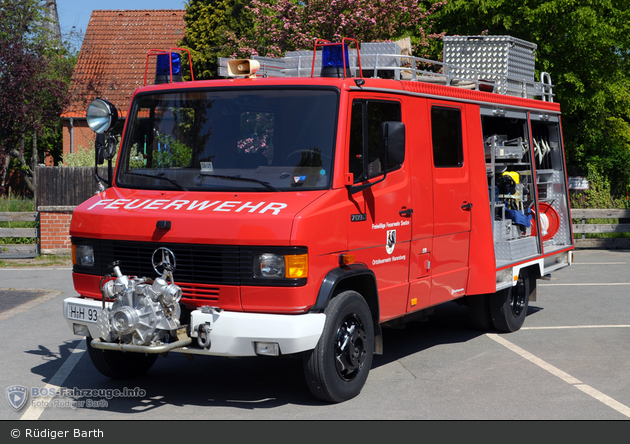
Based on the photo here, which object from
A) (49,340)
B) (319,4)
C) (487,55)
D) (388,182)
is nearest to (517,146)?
(487,55)

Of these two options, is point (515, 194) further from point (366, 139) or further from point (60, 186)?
point (60, 186)

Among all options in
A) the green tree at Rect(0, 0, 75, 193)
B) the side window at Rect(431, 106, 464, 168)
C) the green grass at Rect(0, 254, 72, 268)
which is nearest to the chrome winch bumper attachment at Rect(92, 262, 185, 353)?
the side window at Rect(431, 106, 464, 168)

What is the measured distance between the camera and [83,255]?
6.18 metres

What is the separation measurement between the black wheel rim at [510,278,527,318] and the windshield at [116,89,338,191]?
4104 millimetres

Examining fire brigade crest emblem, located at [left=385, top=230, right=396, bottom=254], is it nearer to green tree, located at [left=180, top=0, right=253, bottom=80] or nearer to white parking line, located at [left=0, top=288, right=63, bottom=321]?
white parking line, located at [left=0, top=288, right=63, bottom=321]

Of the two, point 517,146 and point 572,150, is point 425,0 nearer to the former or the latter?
point 572,150

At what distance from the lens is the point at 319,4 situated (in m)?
18.7

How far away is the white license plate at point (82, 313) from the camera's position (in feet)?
19.1

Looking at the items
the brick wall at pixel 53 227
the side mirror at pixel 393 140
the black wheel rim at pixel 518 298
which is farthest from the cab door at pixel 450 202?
the brick wall at pixel 53 227

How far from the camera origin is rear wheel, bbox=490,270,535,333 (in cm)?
858

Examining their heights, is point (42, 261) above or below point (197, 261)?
below

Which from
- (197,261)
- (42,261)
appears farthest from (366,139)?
(42,261)

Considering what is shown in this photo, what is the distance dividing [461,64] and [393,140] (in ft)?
12.2
